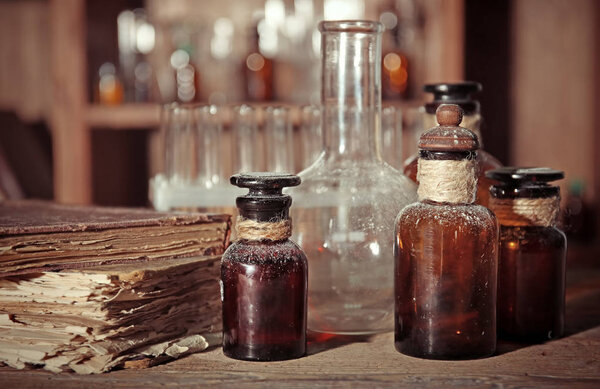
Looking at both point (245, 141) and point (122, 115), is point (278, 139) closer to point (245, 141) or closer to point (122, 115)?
point (245, 141)

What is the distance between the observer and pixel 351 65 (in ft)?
3.04

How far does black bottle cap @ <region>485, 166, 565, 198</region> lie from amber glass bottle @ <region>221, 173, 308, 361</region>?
24 centimetres

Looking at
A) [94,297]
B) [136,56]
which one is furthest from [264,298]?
[136,56]

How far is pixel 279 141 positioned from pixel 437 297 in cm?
47

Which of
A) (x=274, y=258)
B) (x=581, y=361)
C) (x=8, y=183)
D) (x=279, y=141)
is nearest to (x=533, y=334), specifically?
(x=581, y=361)

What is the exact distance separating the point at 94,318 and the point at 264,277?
16 centimetres

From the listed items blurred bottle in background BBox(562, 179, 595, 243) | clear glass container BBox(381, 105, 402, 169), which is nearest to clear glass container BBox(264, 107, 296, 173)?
clear glass container BBox(381, 105, 402, 169)

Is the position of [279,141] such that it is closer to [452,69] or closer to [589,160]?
[452,69]

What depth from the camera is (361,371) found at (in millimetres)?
750

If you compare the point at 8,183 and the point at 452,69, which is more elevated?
the point at 452,69

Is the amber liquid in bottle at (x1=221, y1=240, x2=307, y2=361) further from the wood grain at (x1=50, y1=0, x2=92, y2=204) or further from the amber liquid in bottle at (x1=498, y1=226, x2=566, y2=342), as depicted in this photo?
the wood grain at (x1=50, y1=0, x2=92, y2=204)

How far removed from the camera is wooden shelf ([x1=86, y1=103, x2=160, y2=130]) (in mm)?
2021

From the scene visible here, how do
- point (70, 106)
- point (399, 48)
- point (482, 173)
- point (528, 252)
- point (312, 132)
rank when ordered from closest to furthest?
point (528, 252) → point (482, 173) → point (312, 132) → point (70, 106) → point (399, 48)

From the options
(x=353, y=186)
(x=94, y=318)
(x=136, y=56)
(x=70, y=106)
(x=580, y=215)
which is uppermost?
(x=136, y=56)
